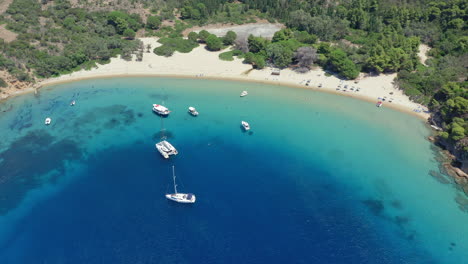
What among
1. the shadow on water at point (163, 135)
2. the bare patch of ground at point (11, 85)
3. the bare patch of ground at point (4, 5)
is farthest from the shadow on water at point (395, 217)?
the bare patch of ground at point (4, 5)

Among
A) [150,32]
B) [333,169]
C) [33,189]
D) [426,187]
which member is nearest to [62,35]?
[150,32]

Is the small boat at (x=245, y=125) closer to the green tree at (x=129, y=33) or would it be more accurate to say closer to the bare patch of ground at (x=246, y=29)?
the bare patch of ground at (x=246, y=29)

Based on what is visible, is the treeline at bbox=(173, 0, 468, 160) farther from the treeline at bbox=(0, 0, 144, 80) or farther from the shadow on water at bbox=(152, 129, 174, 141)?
the shadow on water at bbox=(152, 129, 174, 141)

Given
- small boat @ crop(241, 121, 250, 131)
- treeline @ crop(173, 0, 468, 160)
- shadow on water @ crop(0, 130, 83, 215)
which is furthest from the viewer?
treeline @ crop(173, 0, 468, 160)

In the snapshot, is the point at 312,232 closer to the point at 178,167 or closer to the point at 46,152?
the point at 178,167

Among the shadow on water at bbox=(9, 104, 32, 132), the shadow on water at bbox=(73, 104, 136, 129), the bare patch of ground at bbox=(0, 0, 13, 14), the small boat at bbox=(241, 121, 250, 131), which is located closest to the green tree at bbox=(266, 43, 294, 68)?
the small boat at bbox=(241, 121, 250, 131)

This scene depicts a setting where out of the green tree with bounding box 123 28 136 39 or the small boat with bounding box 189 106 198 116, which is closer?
the small boat with bounding box 189 106 198 116
